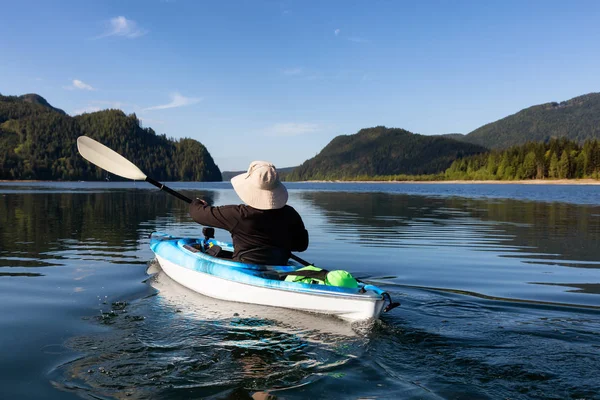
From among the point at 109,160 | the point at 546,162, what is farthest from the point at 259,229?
the point at 546,162

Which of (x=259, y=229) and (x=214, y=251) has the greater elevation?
(x=259, y=229)

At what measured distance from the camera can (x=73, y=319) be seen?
7824mm

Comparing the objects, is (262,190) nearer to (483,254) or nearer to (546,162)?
(483,254)

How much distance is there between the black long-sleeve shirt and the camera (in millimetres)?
7855

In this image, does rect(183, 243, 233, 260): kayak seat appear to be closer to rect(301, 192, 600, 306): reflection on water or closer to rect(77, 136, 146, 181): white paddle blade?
rect(77, 136, 146, 181): white paddle blade

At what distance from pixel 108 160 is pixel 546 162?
503 ft

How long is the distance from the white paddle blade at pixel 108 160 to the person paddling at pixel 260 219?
17.1 feet

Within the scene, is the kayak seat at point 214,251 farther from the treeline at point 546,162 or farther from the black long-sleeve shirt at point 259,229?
the treeline at point 546,162

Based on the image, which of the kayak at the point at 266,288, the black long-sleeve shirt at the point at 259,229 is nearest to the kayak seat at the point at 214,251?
the kayak at the point at 266,288

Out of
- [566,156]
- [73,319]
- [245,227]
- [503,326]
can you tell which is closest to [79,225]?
Answer: [73,319]

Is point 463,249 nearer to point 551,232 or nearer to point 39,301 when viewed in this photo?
point 551,232

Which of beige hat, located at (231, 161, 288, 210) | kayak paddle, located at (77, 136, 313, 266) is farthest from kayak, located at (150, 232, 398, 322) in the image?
kayak paddle, located at (77, 136, 313, 266)

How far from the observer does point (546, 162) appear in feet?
463

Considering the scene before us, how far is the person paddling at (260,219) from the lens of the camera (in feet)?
25.1
